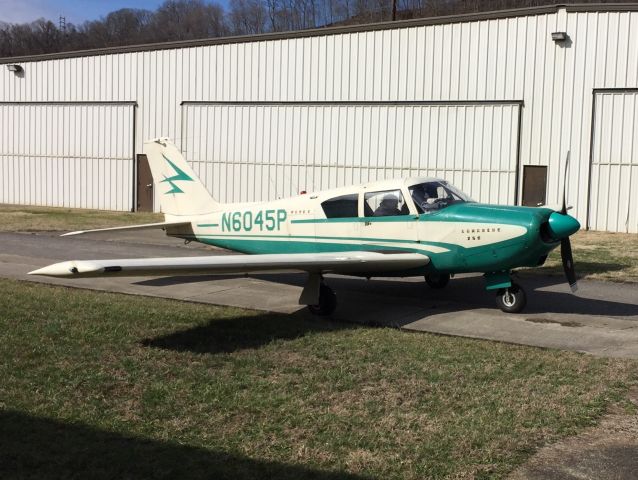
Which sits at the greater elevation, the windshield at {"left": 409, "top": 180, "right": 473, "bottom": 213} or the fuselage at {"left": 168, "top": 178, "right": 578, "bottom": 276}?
the windshield at {"left": 409, "top": 180, "right": 473, "bottom": 213}

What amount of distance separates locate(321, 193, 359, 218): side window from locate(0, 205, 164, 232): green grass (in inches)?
510

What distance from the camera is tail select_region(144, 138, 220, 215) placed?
13203mm

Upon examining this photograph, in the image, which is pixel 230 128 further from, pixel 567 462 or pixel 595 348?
pixel 567 462

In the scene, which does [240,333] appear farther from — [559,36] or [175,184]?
[559,36]

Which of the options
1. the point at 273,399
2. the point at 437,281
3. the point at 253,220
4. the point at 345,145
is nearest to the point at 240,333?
the point at 273,399

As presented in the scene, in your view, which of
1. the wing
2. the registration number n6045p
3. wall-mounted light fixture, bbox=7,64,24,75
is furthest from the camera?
wall-mounted light fixture, bbox=7,64,24,75

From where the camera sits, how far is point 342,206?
11055 mm

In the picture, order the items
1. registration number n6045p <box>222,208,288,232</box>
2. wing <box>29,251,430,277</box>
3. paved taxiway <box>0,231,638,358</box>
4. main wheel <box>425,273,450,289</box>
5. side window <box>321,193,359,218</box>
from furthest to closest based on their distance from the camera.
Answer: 1. main wheel <box>425,273,450,289</box>
2. registration number n6045p <box>222,208,288,232</box>
3. side window <box>321,193,359,218</box>
4. paved taxiway <box>0,231,638,358</box>
5. wing <box>29,251,430,277</box>

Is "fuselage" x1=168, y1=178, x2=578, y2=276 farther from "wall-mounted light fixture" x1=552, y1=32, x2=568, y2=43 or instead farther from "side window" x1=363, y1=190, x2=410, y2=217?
"wall-mounted light fixture" x1=552, y1=32, x2=568, y2=43

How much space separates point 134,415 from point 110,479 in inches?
45.8

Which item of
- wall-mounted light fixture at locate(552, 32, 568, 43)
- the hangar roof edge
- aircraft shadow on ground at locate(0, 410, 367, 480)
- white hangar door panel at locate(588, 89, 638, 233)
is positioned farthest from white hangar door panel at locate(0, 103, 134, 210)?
aircraft shadow on ground at locate(0, 410, 367, 480)

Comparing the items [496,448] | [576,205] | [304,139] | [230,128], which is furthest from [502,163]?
[496,448]

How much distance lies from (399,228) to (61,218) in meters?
18.5

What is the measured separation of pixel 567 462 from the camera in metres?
4.88
